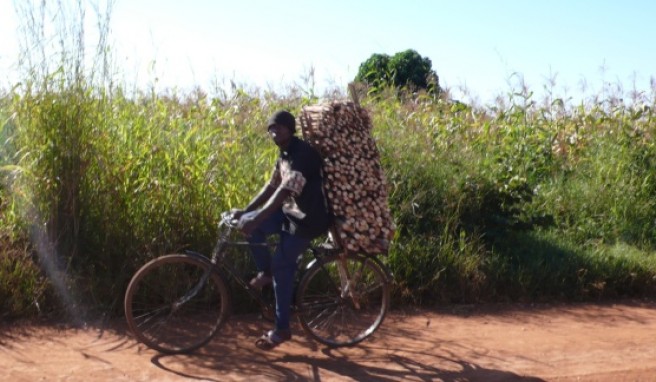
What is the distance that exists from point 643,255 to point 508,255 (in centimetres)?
163

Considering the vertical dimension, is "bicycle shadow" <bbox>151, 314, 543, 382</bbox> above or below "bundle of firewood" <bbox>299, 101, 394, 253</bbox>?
below

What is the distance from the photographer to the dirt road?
19.5 feet

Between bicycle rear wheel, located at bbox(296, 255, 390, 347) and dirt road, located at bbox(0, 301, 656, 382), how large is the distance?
135 mm

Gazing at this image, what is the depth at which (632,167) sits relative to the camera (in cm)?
1080

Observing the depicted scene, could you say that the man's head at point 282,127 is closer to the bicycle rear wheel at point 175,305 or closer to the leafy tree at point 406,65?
the bicycle rear wheel at point 175,305

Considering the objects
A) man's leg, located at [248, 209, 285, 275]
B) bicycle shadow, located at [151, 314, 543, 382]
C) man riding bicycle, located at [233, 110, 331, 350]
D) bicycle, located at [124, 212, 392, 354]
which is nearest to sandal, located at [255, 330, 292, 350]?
man riding bicycle, located at [233, 110, 331, 350]

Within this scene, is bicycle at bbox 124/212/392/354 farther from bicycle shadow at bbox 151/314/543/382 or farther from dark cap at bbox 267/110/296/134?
dark cap at bbox 267/110/296/134

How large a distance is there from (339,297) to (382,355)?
57 centimetres

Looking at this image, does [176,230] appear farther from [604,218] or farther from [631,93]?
[631,93]

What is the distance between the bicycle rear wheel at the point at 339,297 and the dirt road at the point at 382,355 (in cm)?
14

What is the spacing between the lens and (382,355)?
6523mm

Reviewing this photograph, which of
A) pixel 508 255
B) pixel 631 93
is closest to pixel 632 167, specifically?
pixel 631 93

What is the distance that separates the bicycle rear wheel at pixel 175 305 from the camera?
20.3ft

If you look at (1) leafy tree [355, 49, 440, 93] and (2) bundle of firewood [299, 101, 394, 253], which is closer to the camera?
(2) bundle of firewood [299, 101, 394, 253]
